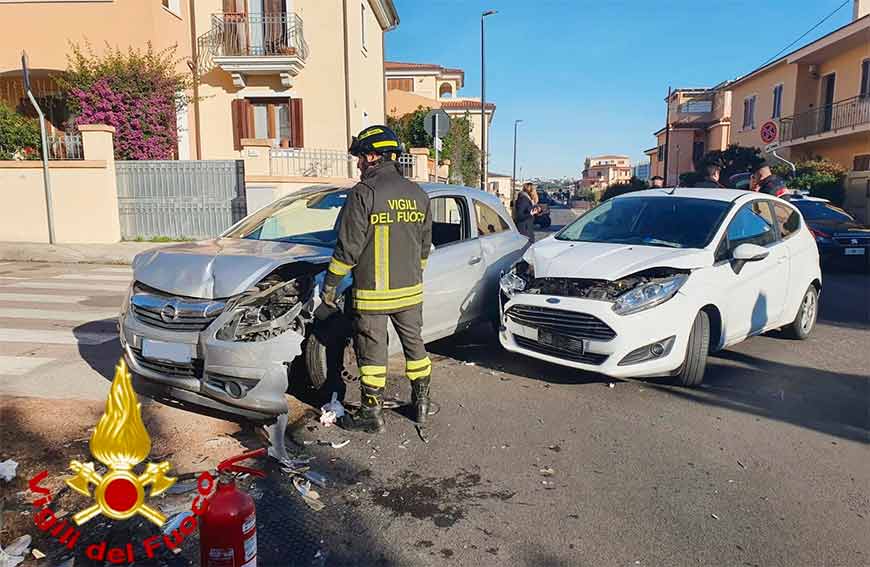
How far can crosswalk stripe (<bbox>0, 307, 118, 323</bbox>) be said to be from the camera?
7.31m

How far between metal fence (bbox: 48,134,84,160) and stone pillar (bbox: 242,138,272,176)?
3562 millimetres

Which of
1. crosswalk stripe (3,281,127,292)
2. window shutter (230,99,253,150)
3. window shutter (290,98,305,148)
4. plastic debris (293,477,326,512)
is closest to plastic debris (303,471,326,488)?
plastic debris (293,477,326,512)

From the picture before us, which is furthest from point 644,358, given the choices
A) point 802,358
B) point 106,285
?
point 106,285

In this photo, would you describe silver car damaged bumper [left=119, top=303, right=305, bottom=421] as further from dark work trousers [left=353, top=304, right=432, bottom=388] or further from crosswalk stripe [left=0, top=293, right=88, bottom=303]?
crosswalk stripe [left=0, top=293, right=88, bottom=303]

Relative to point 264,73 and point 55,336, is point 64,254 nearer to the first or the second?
point 55,336

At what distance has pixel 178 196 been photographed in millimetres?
14648

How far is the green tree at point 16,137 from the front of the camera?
14.1 m

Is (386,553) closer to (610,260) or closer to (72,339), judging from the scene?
(610,260)

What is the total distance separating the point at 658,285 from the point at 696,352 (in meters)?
0.65

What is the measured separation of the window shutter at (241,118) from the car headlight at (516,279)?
51.7ft

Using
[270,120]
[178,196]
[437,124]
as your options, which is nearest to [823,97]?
[437,124]

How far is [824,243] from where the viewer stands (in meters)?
11.6

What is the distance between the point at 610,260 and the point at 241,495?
12.6 ft

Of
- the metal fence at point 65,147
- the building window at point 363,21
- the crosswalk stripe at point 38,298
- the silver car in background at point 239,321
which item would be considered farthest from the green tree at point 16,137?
the silver car in background at point 239,321
